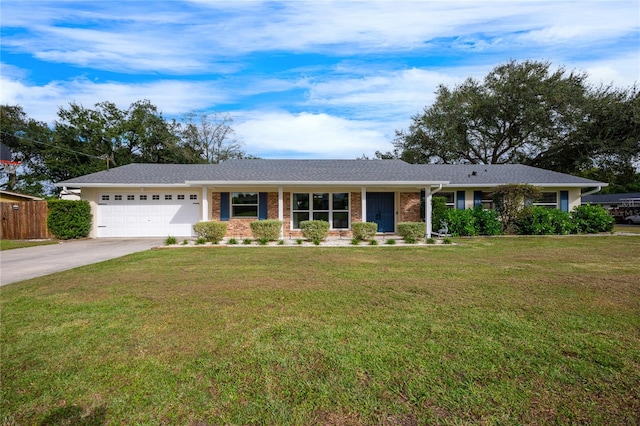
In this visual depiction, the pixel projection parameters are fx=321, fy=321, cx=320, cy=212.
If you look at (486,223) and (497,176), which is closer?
(486,223)

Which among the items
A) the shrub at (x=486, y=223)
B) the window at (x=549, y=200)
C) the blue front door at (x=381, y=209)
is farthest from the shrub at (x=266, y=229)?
the window at (x=549, y=200)

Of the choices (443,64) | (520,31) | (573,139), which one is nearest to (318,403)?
(520,31)

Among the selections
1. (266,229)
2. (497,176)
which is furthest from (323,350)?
(497,176)

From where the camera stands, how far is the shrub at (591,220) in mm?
15453

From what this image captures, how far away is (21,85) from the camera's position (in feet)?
52.2

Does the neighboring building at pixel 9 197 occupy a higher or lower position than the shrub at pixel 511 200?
higher

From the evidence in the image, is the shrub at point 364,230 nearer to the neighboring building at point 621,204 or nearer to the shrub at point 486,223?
the shrub at point 486,223

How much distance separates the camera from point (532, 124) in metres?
26.7

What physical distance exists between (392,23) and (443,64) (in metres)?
6.16

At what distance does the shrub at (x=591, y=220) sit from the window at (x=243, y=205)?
15.4 metres

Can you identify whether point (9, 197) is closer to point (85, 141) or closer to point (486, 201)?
point (85, 141)

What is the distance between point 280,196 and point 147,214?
23.0 ft

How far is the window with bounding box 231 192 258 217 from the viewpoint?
15.3 m

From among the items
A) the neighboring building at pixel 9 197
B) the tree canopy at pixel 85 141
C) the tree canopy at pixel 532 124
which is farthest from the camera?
the tree canopy at pixel 85 141
